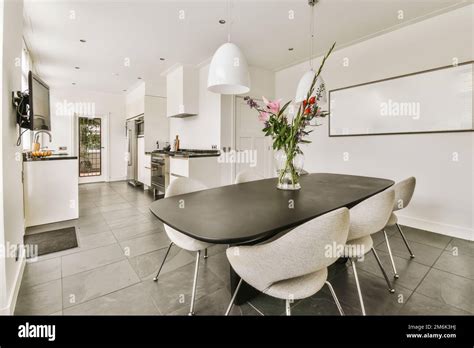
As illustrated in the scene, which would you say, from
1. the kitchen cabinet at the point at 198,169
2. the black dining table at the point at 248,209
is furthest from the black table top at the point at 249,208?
the kitchen cabinet at the point at 198,169

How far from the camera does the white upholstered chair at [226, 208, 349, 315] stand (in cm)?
97

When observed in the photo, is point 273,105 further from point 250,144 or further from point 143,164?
point 143,164

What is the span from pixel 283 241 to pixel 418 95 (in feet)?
11.0

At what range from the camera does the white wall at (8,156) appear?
146 centimetres

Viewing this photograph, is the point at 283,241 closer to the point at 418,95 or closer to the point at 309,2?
the point at 309,2

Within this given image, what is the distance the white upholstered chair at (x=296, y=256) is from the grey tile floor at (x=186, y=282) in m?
0.63

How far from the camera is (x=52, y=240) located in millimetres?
2734

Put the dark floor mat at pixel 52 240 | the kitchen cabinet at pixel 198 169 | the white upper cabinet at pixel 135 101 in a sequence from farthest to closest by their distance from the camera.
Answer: the white upper cabinet at pixel 135 101 < the kitchen cabinet at pixel 198 169 < the dark floor mat at pixel 52 240

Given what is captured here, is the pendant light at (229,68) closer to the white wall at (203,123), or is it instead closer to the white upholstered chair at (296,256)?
the white upholstered chair at (296,256)

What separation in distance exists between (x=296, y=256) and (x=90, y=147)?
771cm

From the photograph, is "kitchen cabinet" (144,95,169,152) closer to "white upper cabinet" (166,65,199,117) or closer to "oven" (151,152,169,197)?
"oven" (151,152,169,197)

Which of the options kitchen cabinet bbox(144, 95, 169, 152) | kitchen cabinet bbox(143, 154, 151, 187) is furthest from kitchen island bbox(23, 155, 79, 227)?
kitchen cabinet bbox(144, 95, 169, 152)

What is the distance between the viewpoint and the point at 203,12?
9.39 ft
